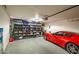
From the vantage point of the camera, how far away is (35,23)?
8344mm

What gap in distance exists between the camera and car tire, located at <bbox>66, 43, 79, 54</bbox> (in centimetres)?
295

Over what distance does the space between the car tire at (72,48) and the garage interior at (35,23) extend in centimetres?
17

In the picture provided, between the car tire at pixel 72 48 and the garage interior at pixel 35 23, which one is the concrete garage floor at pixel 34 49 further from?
the car tire at pixel 72 48

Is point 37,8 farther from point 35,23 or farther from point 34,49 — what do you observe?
point 35,23

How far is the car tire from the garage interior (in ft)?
0.55

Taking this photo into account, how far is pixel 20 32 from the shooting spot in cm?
684

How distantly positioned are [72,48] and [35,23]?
18.8ft

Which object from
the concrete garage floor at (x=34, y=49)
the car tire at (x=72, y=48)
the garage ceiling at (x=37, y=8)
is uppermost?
the garage ceiling at (x=37, y=8)

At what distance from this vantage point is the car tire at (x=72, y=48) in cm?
295

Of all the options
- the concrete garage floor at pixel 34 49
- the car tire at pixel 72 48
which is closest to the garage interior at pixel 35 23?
the concrete garage floor at pixel 34 49

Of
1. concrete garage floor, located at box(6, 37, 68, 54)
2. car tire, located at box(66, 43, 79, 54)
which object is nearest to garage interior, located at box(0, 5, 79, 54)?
concrete garage floor, located at box(6, 37, 68, 54)

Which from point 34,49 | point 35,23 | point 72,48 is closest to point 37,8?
point 34,49
